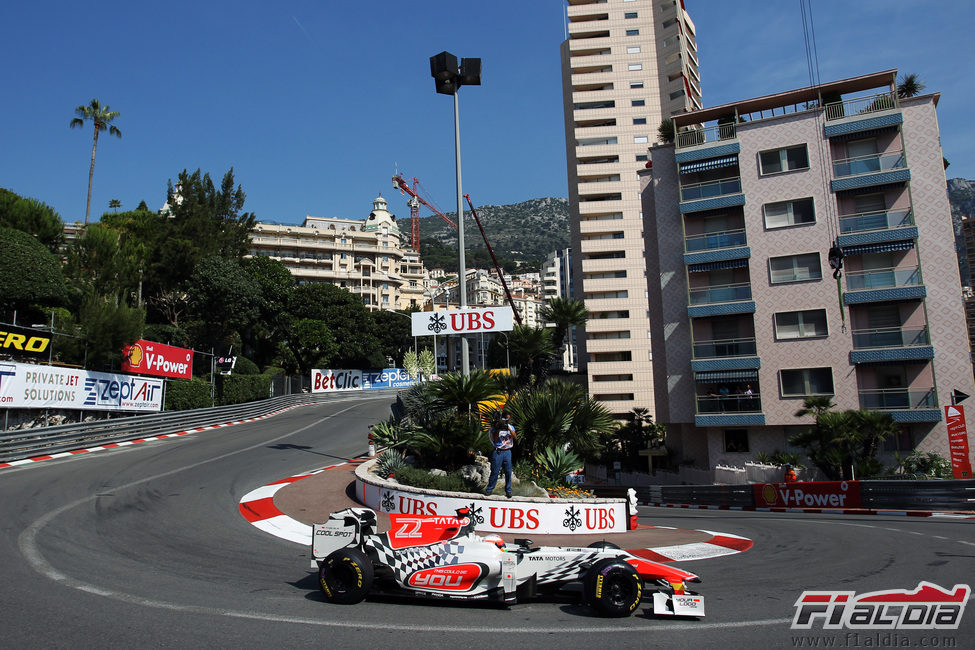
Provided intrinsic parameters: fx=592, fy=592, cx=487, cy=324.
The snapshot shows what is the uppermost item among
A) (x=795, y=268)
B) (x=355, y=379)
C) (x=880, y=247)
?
(x=880, y=247)

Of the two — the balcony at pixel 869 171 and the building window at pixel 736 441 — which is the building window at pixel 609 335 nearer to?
the building window at pixel 736 441

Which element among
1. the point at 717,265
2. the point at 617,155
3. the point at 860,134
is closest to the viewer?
the point at 860,134

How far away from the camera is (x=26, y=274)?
98.2ft

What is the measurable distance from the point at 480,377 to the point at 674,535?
5557mm

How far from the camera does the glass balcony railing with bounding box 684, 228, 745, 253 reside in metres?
31.3

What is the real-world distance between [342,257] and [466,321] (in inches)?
3954

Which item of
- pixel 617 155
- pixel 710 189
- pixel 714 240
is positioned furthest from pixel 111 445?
pixel 617 155

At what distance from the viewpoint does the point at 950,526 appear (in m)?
13.7

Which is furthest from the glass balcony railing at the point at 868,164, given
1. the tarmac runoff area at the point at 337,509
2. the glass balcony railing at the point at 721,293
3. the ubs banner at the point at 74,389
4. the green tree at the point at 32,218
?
the green tree at the point at 32,218

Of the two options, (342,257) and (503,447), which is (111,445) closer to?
(503,447)

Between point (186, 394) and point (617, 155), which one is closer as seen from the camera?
point (186, 394)

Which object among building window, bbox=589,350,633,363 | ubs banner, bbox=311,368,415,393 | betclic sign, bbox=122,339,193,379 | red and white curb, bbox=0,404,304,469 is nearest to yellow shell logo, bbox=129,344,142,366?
betclic sign, bbox=122,339,193,379

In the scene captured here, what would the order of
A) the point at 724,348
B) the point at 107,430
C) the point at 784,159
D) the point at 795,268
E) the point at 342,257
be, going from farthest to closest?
the point at 342,257 → the point at 724,348 → the point at 784,159 → the point at 795,268 → the point at 107,430

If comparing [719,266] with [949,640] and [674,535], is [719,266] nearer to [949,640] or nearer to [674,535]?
[674,535]
